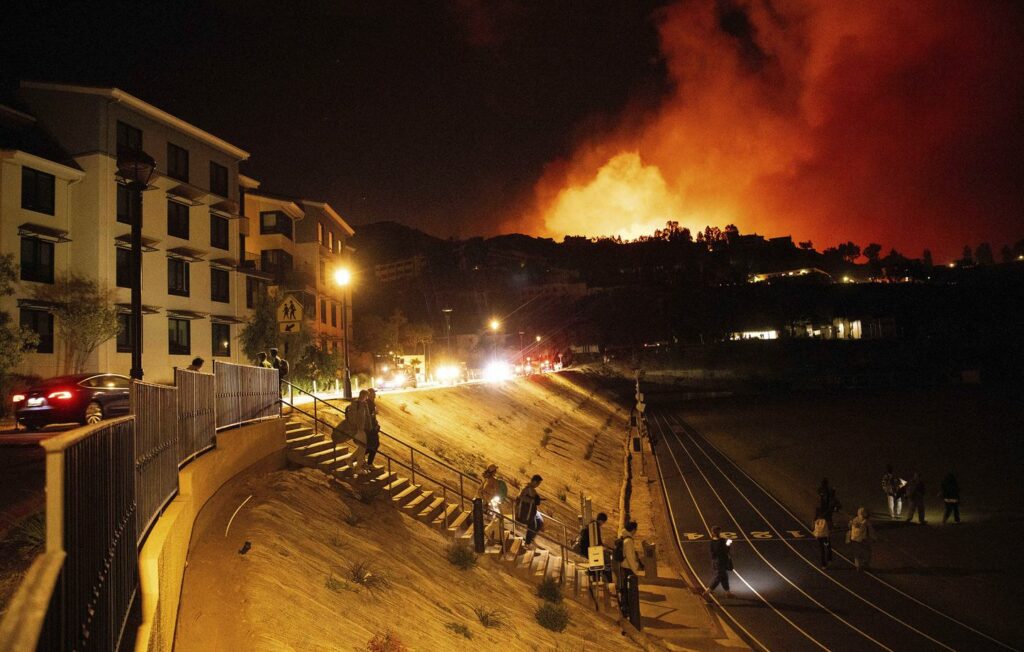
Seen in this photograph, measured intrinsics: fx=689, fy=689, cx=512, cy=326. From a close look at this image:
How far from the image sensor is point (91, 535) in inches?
137

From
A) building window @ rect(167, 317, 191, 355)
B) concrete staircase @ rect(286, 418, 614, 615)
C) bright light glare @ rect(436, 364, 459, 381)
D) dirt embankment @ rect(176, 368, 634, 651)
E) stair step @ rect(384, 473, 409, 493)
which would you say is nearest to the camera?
dirt embankment @ rect(176, 368, 634, 651)

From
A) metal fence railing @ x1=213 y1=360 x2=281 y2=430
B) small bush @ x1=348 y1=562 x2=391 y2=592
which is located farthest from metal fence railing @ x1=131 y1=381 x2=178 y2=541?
metal fence railing @ x1=213 y1=360 x2=281 y2=430

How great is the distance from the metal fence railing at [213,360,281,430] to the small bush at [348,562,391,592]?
11.7 feet

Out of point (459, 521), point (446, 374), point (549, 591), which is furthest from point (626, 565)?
point (446, 374)

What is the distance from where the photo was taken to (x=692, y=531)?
26.5 m

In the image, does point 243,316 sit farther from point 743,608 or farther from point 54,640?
point 54,640

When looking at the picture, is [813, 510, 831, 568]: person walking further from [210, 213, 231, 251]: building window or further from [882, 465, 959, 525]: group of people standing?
[210, 213, 231, 251]: building window

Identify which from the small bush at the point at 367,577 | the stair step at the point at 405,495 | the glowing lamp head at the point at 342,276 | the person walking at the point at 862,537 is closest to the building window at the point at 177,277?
the glowing lamp head at the point at 342,276

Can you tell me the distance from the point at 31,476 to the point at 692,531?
22182 mm

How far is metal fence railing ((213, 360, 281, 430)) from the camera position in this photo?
38.9ft

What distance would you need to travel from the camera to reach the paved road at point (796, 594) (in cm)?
1548

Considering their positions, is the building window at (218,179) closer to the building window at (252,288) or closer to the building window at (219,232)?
the building window at (219,232)

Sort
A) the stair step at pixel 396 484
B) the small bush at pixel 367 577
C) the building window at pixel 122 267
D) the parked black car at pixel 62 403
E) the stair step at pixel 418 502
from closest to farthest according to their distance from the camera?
the small bush at pixel 367 577 → the stair step at pixel 418 502 → the stair step at pixel 396 484 → the parked black car at pixel 62 403 → the building window at pixel 122 267

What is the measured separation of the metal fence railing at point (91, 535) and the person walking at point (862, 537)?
66.7 feet
